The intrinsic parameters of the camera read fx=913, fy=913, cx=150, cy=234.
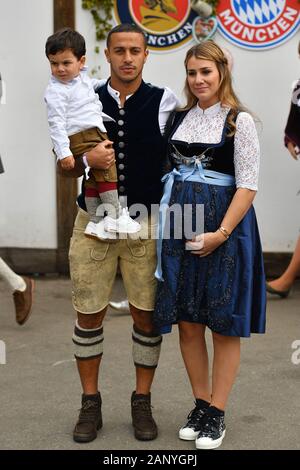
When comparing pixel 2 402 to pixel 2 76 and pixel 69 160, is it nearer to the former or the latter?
pixel 69 160

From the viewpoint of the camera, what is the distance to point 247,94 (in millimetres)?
6816

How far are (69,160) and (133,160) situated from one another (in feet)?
1.03

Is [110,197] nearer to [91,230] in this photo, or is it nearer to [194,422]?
[91,230]

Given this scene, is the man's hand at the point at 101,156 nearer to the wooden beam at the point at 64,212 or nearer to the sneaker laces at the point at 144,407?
the sneaker laces at the point at 144,407

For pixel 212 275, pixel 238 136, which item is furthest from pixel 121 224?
pixel 238 136

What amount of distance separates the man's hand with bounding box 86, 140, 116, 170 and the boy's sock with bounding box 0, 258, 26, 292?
167 cm

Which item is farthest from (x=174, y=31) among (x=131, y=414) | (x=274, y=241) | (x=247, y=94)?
(x=131, y=414)

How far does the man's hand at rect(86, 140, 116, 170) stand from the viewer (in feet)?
12.4

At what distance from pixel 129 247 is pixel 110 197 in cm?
26

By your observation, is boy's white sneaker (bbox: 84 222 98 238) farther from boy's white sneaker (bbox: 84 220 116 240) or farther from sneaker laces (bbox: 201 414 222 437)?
sneaker laces (bbox: 201 414 222 437)

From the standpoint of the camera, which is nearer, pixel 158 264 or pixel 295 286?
pixel 158 264

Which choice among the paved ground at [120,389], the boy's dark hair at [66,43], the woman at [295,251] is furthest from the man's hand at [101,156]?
A: the woman at [295,251]

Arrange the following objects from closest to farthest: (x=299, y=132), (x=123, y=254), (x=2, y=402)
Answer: (x=123, y=254)
(x=2, y=402)
(x=299, y=132)

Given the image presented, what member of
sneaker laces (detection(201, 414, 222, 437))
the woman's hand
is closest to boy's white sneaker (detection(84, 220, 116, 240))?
the woman's hand
